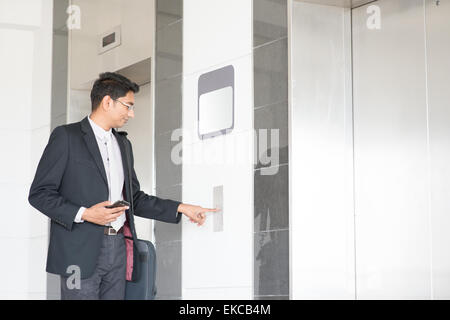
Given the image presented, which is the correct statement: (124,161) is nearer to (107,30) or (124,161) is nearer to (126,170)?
(126,170)

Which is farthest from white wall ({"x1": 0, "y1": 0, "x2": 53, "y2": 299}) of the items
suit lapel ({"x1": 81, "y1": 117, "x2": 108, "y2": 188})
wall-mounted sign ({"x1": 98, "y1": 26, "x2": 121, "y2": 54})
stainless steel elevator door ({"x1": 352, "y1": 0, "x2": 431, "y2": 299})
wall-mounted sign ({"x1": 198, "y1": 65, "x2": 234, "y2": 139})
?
stainless steel elevator door ({"x1": 352, "y1": 0, "x2": 431, "y2": 299})

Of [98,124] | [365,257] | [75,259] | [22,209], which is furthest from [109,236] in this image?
[22,209]

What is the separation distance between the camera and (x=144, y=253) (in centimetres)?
452

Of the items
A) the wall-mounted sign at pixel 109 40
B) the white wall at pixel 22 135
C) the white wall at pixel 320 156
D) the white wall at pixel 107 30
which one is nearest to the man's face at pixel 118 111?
the white wall at pixel 320 156

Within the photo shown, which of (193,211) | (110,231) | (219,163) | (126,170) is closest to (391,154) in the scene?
(219,163)

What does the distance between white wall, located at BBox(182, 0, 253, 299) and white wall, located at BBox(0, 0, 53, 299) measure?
1855 millimetres

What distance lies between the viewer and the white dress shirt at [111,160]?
4.55 m

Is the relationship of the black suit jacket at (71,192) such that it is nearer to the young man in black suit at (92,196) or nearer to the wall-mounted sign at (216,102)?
the young man in black suit at (92,196)

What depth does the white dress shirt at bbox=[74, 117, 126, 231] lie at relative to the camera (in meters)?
4.55

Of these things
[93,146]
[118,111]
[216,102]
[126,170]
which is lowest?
[126,170]

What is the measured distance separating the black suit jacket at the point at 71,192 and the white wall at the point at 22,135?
230 cm

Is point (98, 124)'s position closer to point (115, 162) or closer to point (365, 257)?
point (115, 162)

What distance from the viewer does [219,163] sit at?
496 centimetres

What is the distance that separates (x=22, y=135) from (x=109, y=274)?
9.07 feet
